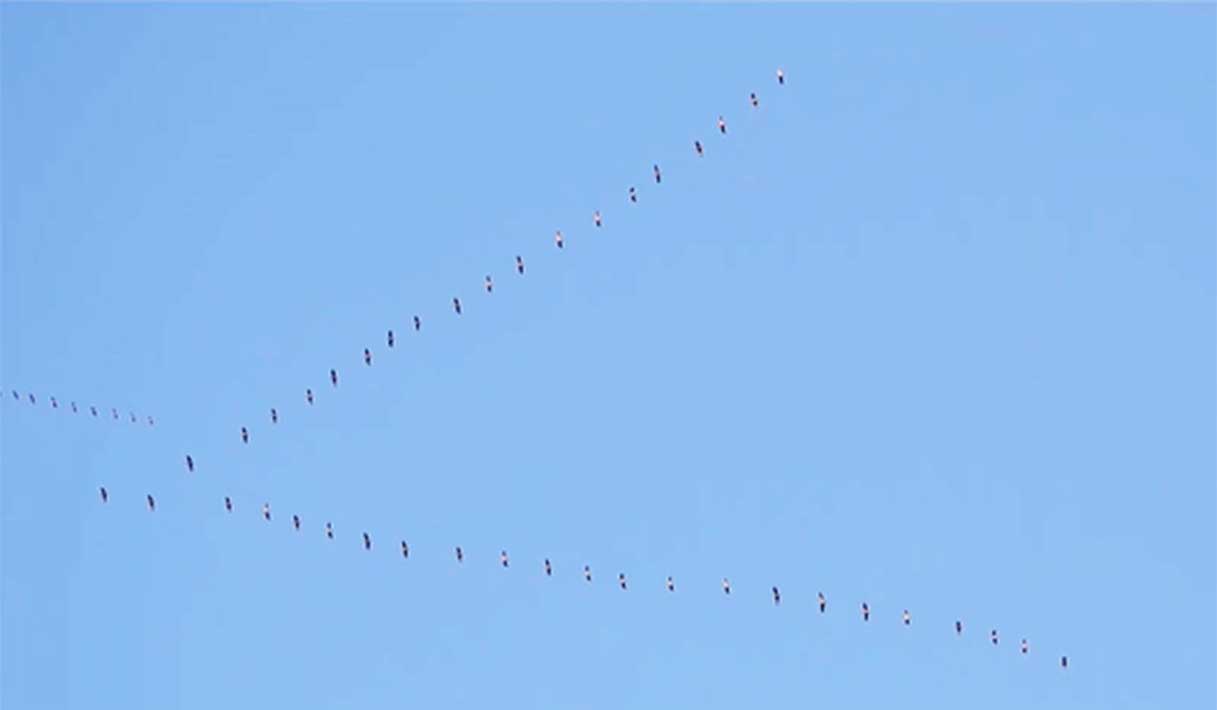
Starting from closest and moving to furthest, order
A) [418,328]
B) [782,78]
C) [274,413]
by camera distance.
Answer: [782,78] < [418,328] < [274,413]

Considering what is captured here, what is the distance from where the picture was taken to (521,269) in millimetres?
138875

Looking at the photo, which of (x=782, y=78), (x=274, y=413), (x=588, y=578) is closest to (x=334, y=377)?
(x=274, y=413)

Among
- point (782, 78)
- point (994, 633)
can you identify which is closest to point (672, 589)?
point (994, 633)

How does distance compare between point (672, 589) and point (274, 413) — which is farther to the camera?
point (274, 413)

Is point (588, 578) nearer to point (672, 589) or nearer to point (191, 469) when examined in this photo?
point (672, 589)

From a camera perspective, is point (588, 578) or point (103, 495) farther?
point (103, 495)

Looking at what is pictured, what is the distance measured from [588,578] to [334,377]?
1603cm

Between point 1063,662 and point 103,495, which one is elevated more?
point 103,495

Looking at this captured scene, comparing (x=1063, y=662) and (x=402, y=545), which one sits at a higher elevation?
(x=402, y=545)

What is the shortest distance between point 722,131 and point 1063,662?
28.4 metres

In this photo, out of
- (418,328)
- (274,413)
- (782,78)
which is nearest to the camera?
(782,78)

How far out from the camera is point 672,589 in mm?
140875

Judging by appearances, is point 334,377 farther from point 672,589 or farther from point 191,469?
point 672,589

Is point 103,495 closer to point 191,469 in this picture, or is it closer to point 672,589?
point 191,469
